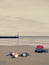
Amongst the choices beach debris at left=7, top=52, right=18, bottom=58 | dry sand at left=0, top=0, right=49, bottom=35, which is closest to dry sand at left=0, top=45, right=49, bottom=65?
beach debris at left=7, top=52, right=18, bottom=58

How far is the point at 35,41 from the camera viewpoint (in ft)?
10.5

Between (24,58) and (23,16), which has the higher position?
(23,16)

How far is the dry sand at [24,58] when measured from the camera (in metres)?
2.55

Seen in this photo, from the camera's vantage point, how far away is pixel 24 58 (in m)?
2.71

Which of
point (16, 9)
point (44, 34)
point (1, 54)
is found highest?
point (16, 9)

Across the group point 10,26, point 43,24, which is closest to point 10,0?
point 10,26

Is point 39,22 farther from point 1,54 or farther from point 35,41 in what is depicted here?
point 1,54

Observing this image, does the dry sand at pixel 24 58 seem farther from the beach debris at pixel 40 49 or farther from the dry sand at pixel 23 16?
the dry sand at pixel 23 16

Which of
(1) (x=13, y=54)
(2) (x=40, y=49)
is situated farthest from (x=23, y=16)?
(1) (x=13, y=54)

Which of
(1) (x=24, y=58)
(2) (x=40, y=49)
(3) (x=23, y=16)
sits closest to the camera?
(1) (x=24, y=58)

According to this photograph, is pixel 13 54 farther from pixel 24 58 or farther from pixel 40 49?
pixel 40 49

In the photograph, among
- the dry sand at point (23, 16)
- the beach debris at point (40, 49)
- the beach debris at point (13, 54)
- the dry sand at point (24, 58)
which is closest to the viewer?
the dry sand at point (24, 58)

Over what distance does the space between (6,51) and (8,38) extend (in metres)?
0.29

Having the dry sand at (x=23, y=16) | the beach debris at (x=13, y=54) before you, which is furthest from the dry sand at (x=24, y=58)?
the dry sand at (x=23, y=16)
